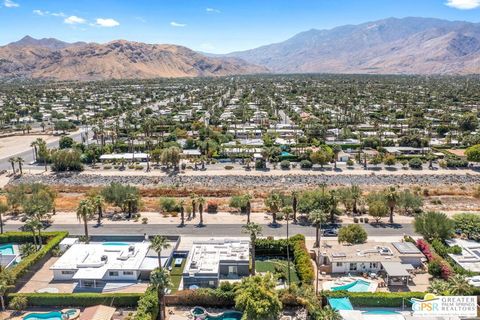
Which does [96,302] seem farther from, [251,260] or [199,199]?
[199,199]

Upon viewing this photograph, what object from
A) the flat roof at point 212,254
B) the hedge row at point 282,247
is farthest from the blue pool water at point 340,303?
the flat roof at point 212,254

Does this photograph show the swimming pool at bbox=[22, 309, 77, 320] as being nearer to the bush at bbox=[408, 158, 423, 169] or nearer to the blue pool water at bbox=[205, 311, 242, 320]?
the blue pool water at bbox=[205, 311, 242, 320]

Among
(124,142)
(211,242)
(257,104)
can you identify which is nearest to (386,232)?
(211,242)

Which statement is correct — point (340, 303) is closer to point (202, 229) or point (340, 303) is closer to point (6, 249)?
point (202, 229)

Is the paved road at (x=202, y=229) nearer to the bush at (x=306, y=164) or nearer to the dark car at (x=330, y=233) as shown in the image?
the dark car at (x=330, y=233)

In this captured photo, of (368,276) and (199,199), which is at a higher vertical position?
(199,199)

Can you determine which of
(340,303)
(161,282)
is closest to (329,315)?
(340,303)

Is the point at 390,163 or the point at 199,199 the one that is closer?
the point at 199,199

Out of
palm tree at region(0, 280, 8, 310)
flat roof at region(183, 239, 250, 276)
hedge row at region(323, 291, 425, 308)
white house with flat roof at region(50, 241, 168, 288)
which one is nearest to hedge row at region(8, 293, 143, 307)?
palm tree at region(0, 280, 8, 310)
